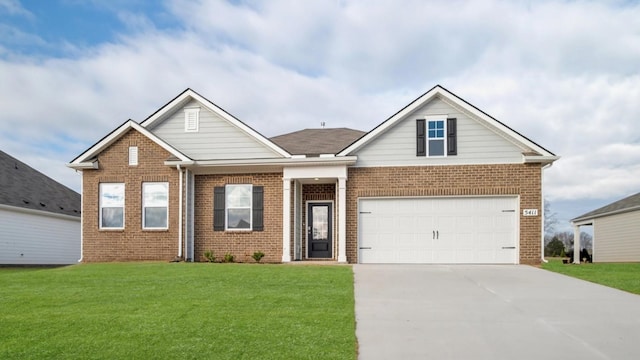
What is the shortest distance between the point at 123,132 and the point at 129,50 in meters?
2.77

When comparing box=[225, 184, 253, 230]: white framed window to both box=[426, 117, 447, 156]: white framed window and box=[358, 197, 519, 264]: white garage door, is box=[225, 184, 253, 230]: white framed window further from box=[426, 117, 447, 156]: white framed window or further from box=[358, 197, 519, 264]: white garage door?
box=[426, 117, 447, 156]: white framed window

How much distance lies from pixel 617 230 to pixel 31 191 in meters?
29.1

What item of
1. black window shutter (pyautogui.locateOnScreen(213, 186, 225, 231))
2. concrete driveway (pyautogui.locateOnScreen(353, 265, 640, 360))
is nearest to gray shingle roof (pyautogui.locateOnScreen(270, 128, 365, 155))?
black window shutter (pyautogui.locateOnScreen(213, 186, 225, 231))

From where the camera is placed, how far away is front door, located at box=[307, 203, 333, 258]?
1720 cm

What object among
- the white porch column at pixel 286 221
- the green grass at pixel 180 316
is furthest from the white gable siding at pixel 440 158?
the green grass at pixel 180 316

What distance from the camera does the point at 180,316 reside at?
25.2ft

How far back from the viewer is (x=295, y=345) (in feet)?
20.4

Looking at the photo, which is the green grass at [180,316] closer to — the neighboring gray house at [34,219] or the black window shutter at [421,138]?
the black window shutter at [421,138]

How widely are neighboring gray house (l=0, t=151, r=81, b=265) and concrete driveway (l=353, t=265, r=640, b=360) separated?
54.5 feet

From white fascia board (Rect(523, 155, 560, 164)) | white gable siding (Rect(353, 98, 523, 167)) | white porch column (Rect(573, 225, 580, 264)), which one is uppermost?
white gable siding (Rect(353, 98, 523, 167))

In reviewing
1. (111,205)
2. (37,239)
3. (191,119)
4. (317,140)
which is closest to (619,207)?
(317,140)

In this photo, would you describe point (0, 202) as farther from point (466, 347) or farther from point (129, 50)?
point (466, 347)

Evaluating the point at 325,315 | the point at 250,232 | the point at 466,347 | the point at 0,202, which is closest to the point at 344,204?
the point at 250,232

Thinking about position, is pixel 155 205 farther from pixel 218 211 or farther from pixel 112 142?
pixel 112 142
